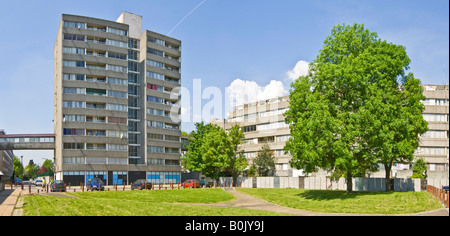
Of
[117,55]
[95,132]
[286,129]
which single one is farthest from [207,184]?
[117,55]

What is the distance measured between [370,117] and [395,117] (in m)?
3.92

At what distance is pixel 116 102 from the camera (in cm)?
9519

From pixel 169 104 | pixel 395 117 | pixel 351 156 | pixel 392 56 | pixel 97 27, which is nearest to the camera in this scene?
pixel 351 156

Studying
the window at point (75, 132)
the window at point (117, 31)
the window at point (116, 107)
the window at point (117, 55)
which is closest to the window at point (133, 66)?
the window at point (117, 55)

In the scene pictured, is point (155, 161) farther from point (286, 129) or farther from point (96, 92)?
Result: point (286, 129)

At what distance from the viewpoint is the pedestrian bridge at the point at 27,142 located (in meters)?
97.8

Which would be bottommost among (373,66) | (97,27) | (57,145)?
(57,145)

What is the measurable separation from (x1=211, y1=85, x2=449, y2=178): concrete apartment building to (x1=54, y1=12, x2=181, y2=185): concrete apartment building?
1781 centimetres

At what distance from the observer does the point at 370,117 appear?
137 ft

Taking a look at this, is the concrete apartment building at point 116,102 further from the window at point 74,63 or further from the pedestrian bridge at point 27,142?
the pedestrian bridge at point 27,142

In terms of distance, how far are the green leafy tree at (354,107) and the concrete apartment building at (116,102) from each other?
5580 centimetres

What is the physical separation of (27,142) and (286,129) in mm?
58927
